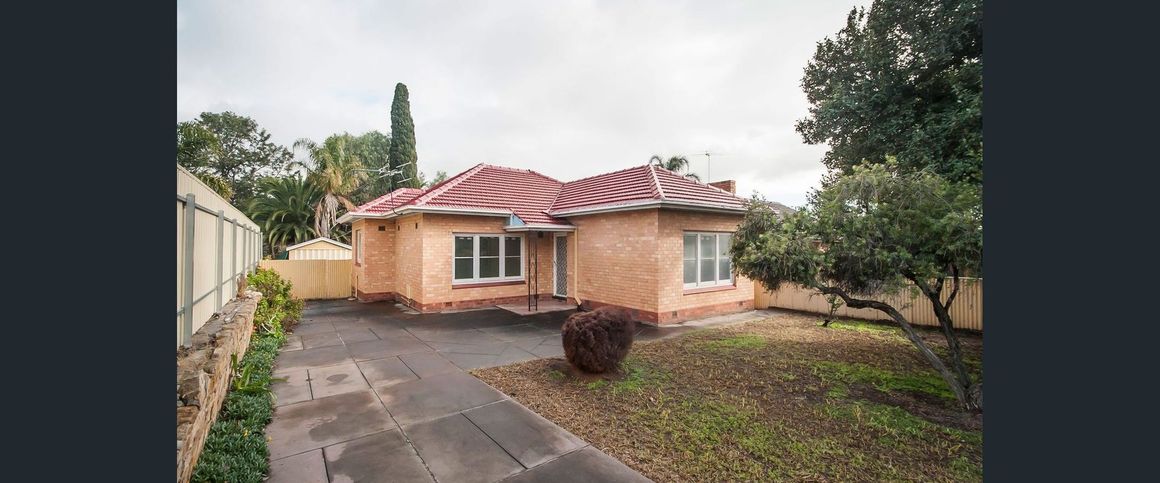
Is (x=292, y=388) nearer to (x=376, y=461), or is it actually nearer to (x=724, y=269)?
(x=376, y=461)

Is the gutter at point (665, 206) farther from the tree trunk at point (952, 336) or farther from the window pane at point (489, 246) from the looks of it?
the tree trunk at point (952, 336)

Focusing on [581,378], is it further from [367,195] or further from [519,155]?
[519,155]

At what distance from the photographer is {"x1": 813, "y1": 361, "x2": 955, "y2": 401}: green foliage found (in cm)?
568

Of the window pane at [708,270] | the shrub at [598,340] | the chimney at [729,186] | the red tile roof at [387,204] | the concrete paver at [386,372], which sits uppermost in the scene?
the chimney at [729,186]

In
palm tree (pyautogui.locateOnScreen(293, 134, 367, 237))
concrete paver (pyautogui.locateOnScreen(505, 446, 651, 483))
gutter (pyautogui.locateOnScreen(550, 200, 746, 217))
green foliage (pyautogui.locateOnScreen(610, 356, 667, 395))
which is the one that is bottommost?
green foliage (pyautogui.locateOnScreen(610, 356, 667, 395))

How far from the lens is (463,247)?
41.0 ft

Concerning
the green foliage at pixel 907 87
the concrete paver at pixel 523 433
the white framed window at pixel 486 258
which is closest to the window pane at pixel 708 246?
the green foliage at pixel 907 87

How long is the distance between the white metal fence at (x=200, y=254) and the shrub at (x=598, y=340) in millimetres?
4212

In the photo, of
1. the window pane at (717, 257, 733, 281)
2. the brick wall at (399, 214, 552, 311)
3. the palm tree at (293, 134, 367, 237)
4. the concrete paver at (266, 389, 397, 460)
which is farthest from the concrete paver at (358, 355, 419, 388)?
the palm tree at (293, 134, 367, 237)

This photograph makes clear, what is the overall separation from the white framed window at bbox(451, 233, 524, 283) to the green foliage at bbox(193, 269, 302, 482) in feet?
16.8

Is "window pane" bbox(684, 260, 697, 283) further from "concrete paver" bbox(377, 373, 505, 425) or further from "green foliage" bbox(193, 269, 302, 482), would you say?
"green foliage" bbox(193, 269, 302, 482)

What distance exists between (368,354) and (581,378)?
3887 millimetres

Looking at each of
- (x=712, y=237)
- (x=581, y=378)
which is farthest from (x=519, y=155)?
(x=581, y=378)

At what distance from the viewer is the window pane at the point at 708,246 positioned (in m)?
11.6
